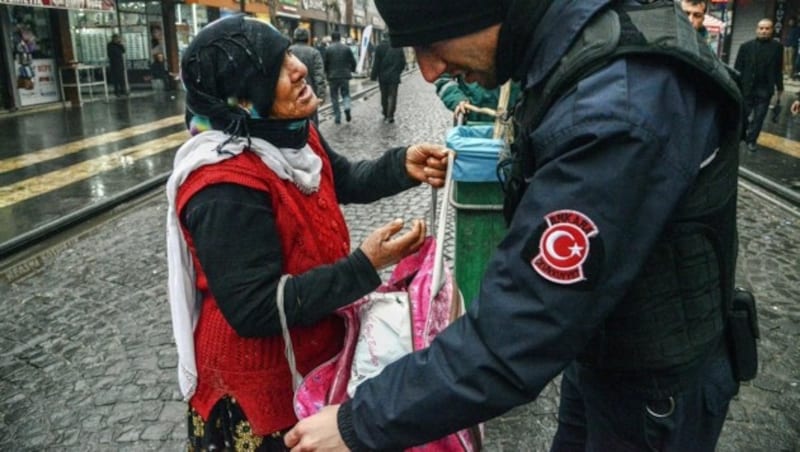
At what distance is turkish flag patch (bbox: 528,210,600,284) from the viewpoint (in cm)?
101

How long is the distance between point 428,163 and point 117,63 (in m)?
19.9

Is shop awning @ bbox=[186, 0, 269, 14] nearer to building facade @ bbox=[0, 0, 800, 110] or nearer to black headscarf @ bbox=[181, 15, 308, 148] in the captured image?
building facade @ bbox=[0, 0, 800, 110]

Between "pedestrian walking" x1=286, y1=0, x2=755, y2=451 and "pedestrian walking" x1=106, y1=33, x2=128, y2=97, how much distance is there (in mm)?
20213

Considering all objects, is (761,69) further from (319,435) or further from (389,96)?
(319,435)

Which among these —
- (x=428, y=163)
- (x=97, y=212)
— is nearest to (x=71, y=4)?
(x=97, y=212)

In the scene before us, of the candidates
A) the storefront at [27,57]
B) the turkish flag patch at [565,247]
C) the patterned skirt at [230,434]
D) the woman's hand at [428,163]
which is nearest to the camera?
the turkish flag patch at [565,247]

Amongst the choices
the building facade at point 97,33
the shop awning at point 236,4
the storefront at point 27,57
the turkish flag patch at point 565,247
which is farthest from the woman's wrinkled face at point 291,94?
the shop awning at point 236,4

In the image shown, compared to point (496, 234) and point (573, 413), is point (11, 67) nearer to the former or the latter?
point (496, 234)

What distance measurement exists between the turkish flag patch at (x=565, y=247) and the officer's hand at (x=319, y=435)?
20.8 inches

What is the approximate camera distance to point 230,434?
1879 mm

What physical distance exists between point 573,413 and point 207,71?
1.40 meters

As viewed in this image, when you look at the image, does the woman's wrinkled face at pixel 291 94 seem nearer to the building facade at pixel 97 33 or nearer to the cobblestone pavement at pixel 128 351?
the cobblestone pavement at pixel 128 351

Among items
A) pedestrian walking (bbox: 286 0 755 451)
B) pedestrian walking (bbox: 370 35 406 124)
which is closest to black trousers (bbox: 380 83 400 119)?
pedestrian walking (bbox: 370 35 406 124)

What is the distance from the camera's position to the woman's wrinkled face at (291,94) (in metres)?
1.78
